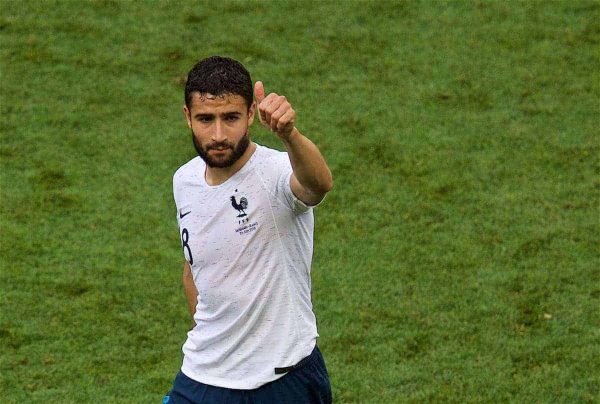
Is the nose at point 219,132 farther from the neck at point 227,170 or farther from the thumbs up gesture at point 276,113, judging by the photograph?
the thumbs up gesture at point 276,113

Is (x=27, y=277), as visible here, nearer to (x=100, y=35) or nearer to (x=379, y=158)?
(x=379, y=158)

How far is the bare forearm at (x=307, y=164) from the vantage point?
4016mm

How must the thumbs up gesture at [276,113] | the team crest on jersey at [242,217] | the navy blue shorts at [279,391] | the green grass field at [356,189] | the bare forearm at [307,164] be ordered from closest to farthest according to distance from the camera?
the thumbs up gesture at [276,113]
the bare forearm at [307,164]
the team crest on jersey at [242,217]
the navy blue shorts at [279,391]
the green grass field at [356,189]

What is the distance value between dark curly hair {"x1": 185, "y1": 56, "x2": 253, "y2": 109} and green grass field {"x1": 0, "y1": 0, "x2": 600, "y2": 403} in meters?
2.77

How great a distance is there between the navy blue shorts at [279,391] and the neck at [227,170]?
77 centimetres

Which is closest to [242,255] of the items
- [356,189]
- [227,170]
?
[227,170]

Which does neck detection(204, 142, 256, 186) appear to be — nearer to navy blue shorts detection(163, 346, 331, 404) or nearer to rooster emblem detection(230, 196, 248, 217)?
rooster emblem detection(230, 196, 248, 217)

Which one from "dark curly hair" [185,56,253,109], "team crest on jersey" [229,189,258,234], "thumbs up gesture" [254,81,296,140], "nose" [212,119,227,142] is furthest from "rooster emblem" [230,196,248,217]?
"thumbs up gesture" [254,81,296,140]

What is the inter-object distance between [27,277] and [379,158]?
2.86m

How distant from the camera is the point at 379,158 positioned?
912 cm

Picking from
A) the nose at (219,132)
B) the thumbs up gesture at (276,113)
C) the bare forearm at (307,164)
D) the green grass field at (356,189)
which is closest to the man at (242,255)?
the nose at (219,132)

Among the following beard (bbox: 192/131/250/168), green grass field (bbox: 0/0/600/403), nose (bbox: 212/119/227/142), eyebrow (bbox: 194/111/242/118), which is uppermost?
eyebrow (bbox: 194/111/242/118)

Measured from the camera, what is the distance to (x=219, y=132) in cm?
432

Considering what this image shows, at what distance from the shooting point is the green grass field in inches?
275
